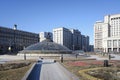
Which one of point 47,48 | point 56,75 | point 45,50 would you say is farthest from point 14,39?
point 56,75

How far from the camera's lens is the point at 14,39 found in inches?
6654

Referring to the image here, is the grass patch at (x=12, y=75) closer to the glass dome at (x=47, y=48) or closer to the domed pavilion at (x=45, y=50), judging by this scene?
the domed pavilion at (x=45, y=50)

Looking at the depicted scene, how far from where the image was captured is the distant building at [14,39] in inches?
6063

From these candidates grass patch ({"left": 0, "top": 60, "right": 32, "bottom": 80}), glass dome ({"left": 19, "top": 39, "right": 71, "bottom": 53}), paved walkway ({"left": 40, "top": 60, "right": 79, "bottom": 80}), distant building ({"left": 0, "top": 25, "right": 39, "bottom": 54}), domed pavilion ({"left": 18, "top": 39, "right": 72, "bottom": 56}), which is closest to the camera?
grass patch ({"left": 0, "top": 60, "right": 32, "bottom": 80})

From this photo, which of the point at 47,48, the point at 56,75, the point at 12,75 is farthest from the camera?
the point at 47,48

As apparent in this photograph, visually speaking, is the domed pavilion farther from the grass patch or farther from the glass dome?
the grass patch

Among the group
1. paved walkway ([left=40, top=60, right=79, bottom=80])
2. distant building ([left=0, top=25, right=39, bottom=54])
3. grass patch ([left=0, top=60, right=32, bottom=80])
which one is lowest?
paved walkway ([left=40, top=60, right=79, bottom=80])

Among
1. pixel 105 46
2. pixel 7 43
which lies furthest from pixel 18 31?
pixel 105 46

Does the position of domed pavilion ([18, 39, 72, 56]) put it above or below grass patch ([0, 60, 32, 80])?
A: above

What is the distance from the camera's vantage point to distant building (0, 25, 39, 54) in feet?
505

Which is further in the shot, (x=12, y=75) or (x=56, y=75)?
(x=56, y=75)

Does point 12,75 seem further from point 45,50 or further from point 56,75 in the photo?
point 45,50

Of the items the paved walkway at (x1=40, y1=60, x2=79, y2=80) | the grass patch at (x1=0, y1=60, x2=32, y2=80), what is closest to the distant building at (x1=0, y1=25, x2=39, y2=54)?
the paved walkway at (x1=40, y1=60, x2=79, y2=80)

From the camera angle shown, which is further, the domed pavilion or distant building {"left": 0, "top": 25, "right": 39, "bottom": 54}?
distant building {"left": 0, "top": 25, "right": 39, "bottom": 54}
